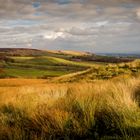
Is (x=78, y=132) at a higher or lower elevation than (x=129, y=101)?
lower

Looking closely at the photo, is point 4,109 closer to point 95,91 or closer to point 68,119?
point 95,91

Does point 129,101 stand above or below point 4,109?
above

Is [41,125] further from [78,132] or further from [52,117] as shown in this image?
[78,132]

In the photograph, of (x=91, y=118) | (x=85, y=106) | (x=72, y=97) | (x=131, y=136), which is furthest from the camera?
(x=72, y=97)

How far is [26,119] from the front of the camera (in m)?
8.34

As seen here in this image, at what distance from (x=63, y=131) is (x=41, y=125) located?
24.8 inches

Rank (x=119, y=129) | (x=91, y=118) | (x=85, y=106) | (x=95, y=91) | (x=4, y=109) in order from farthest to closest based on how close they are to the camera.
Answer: (x=4, y=109) < (x=95, y=91) < (x=85, y=106) < (x=91, y=118) < (x=119, y=129)

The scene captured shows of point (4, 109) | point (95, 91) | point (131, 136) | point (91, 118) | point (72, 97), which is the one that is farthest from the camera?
point (4, 109)

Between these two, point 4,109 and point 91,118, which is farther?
point 4,109

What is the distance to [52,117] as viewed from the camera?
766cm

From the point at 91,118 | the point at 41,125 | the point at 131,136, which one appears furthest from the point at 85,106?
the point at 131,136

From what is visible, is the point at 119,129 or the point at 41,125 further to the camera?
the point at 41,125

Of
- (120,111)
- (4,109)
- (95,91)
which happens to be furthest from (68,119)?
(4,109)

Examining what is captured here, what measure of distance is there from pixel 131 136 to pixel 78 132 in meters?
1.22
